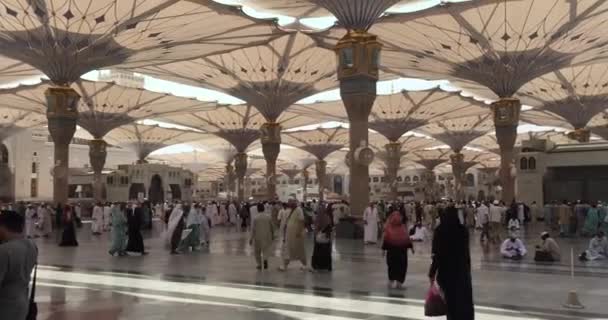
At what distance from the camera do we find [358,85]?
18234 millimetres

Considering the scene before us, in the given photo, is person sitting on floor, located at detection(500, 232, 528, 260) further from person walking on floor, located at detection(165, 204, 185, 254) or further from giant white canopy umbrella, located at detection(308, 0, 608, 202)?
giant white canopy umbrella, located at detection(308, 0, 608, 202)

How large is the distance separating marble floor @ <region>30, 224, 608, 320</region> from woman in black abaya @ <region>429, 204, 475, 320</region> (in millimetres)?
1380

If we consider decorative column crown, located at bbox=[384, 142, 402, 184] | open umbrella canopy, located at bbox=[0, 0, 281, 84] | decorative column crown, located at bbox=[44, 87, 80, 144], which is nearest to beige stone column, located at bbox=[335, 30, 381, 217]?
open umbrella canopy, located at bbox=[0, 0, 281, 84]

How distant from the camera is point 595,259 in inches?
480

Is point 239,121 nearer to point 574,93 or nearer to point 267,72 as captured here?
point 267,72

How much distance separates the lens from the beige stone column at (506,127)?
2892 cm

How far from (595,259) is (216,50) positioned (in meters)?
21.8

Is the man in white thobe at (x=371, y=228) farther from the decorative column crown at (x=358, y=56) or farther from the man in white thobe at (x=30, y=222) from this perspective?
the man in white thobe at (x=30, y=222)

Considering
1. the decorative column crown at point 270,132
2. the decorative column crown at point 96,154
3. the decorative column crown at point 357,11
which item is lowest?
the decorative column crown at point 96,154

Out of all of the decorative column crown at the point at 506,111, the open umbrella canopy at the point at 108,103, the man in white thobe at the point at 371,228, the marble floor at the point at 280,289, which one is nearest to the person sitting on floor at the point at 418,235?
the man in white thobe at the point at 371,228

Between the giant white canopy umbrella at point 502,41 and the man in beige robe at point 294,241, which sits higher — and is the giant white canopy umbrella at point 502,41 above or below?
above

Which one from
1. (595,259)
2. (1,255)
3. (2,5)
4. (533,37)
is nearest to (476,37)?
(533,37)

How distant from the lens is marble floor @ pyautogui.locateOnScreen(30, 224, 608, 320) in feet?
22.4

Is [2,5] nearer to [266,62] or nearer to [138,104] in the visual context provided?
[266,62]
